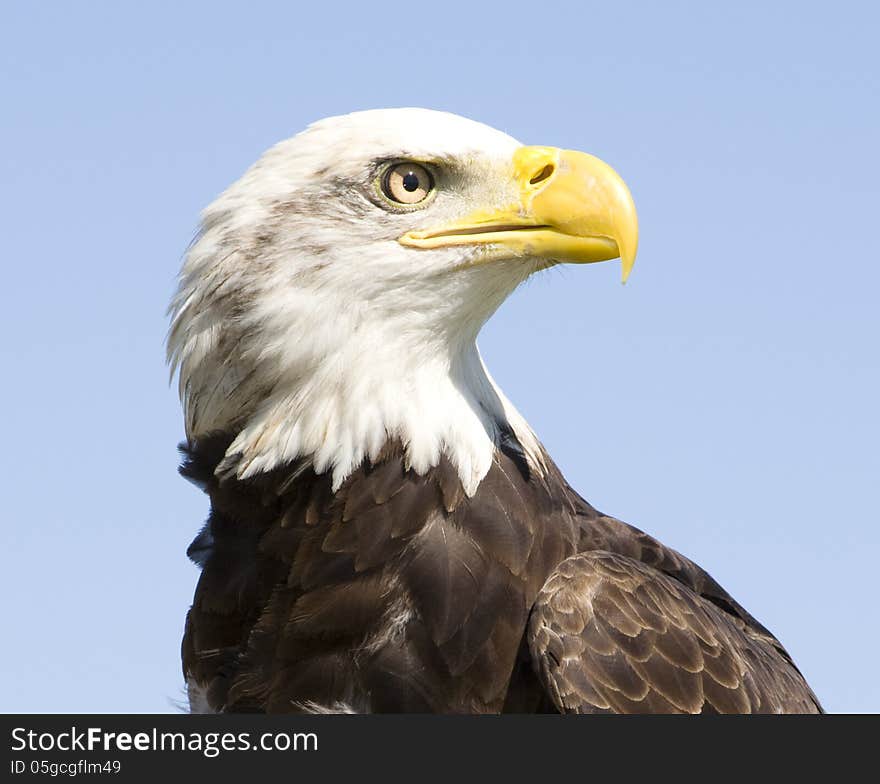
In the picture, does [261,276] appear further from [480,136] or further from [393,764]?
[393,764]

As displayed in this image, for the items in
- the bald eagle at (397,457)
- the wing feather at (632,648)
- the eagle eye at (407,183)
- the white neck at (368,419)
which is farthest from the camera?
the eagle eye at (407,183)

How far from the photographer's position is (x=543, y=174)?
727 centimetres

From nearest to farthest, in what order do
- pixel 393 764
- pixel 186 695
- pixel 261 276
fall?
pixel 393 764 < pixel 261 276 < pixel 186 695

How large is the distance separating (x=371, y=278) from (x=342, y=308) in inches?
8.2

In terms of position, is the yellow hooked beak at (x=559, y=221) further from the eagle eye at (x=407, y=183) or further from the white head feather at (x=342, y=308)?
the eagle eye at (x=407, y=183)

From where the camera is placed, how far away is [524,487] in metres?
7.20

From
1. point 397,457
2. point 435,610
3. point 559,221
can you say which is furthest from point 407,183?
Answer: point 435,610

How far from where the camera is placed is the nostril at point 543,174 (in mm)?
7250

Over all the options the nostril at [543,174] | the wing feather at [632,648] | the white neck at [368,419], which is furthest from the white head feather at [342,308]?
the wing feather at [632,648]

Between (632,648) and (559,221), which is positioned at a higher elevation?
(559,221)

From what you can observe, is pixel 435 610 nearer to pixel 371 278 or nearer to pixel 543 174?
pixel 371 278

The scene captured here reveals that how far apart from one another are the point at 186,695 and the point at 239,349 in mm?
1967

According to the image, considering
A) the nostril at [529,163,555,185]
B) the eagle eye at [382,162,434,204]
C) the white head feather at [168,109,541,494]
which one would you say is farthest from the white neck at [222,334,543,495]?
the nostril at [529,163,555,185]

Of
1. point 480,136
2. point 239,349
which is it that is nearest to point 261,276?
point 239,349
